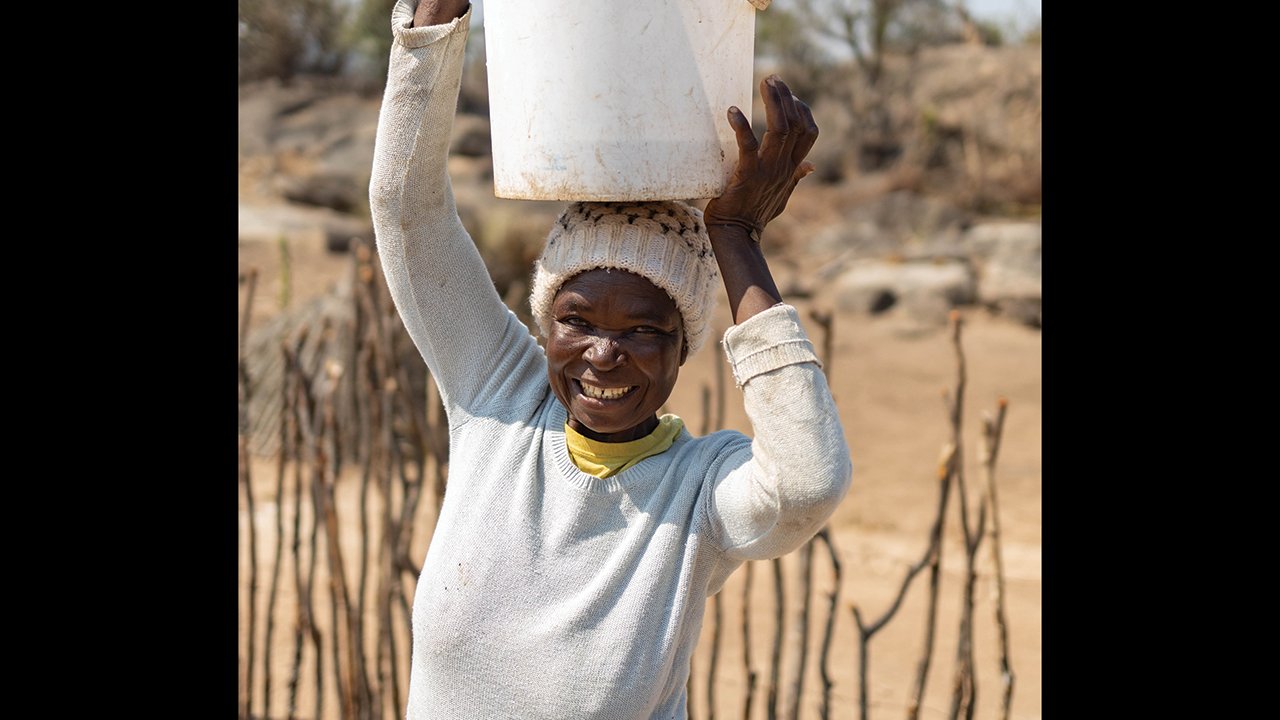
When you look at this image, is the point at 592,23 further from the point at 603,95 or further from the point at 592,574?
the point at 592,574

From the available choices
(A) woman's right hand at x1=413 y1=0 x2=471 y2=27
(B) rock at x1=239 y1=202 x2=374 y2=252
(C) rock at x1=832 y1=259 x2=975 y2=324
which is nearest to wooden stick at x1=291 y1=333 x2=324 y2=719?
(A) woman's right hand at x1=413 y1=0 x2=471 y2=27

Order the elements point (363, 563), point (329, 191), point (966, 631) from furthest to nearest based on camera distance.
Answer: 1. point (329, 191)
2. point (363, 563)
3. point (966, 631)

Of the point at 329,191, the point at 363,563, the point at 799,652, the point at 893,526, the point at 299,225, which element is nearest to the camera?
the point at 799,652

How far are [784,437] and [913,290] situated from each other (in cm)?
1001

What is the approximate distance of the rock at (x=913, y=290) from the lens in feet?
36.4

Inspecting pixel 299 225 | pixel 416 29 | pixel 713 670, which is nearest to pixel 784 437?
pixel 416 29

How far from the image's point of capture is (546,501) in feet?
6.23

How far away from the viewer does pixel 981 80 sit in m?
17.2

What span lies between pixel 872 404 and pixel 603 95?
7316mm

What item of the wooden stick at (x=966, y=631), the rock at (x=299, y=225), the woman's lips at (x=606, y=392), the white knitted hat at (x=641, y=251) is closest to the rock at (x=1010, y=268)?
the rock at (x=299, y=225)

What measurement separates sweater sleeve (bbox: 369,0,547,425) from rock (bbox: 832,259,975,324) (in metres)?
9.30

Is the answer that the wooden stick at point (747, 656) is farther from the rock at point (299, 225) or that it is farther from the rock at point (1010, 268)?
the rock at point (299, 225)

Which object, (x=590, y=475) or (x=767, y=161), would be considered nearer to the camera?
(x=767, y=161)

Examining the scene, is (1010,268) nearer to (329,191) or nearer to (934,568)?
(329,191)
